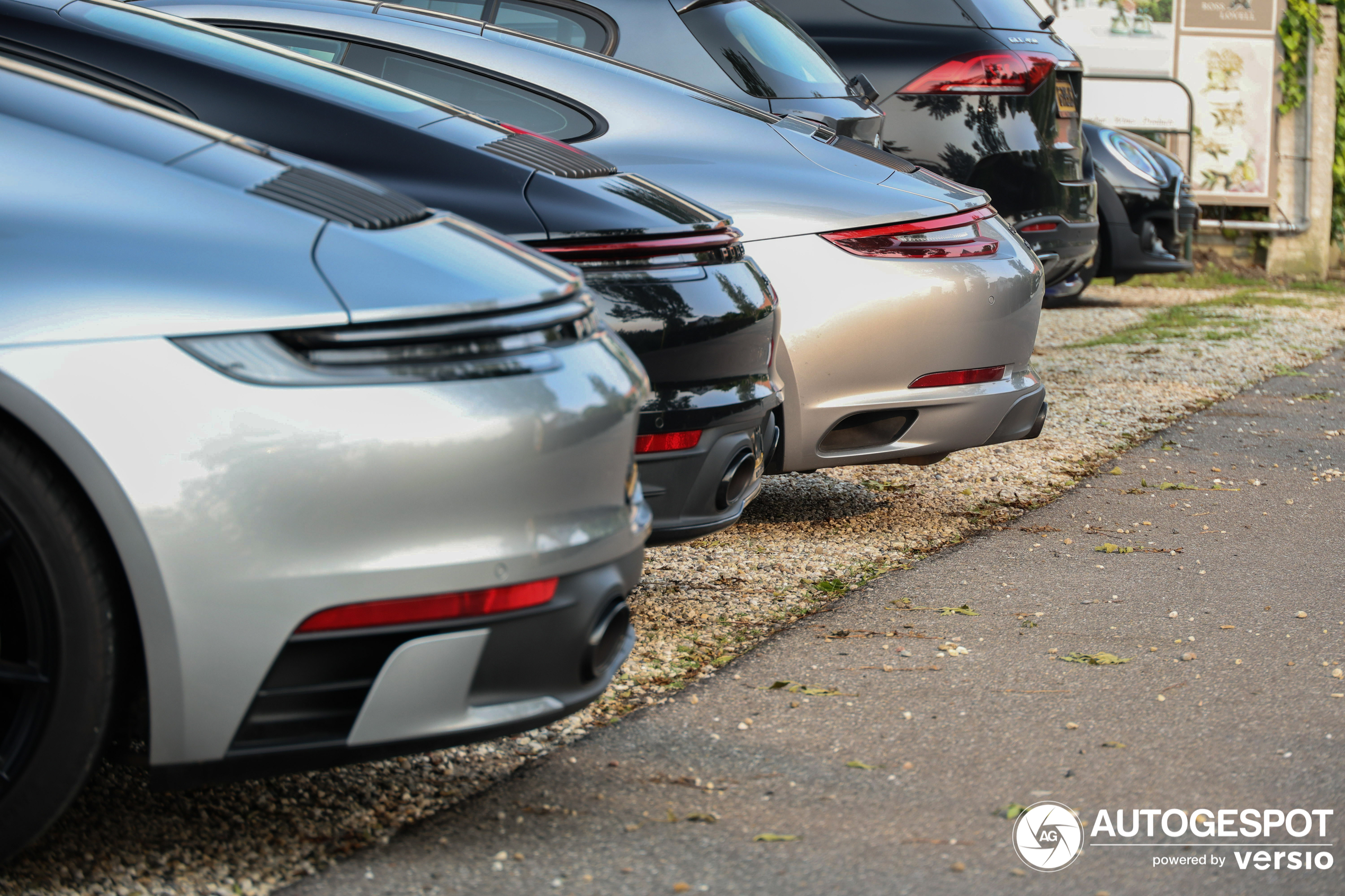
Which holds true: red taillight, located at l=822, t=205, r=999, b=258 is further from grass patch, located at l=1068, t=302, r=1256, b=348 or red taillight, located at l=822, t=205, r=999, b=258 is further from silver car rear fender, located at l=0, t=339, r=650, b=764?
grass patch, located at l=1068, t=302, r=1256, b=348

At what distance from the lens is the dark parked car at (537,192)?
3092 mm

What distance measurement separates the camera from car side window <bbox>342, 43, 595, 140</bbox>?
4.03 m

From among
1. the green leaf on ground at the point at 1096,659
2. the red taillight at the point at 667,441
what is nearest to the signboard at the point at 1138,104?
the green leaf on ground at the point at 1096,659

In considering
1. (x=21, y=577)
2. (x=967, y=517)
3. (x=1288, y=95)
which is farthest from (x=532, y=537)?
(x=1288, y=95)

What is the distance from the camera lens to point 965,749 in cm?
295

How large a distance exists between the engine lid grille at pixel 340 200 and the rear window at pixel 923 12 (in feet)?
16.8

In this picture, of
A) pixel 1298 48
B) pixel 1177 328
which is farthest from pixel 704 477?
pixel 1298 48

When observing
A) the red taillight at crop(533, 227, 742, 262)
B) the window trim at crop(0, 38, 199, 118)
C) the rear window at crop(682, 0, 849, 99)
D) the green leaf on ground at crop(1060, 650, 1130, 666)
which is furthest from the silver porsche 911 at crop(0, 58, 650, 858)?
the rear window at crop(682, 0, 849, 99)

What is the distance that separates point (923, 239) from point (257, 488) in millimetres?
2766

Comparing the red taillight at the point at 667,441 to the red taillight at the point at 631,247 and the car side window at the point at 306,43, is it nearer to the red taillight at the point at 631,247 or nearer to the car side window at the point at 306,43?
the red taillight at the point at 631,247

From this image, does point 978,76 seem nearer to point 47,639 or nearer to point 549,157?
point 549,157

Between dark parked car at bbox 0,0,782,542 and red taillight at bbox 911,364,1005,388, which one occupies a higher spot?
dark parked car at bbox 0,0,782,542

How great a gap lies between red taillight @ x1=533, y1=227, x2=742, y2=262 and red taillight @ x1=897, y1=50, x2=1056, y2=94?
381cm

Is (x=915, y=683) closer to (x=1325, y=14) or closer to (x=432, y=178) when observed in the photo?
(x=432, y=178)
